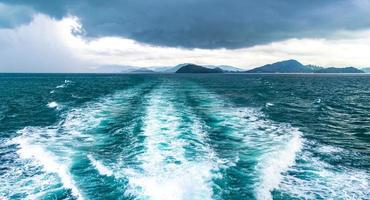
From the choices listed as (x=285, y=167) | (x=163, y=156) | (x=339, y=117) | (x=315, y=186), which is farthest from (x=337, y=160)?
(x=339, y=117)

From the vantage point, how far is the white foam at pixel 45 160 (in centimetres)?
1536

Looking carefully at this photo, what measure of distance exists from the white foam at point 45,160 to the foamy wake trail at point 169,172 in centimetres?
272

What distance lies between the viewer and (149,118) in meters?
32.2

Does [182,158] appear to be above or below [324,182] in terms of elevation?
above

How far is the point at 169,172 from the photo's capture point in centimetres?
1658

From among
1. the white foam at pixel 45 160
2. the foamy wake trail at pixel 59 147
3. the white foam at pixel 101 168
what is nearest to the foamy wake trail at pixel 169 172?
the white foam at pixel 101 168

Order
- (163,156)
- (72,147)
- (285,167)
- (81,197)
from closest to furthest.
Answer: (81,197) → (285,167) → (163,156) → (72,147)

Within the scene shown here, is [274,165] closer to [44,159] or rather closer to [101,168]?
[101,168]

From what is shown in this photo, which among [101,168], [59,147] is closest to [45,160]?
[59,147]

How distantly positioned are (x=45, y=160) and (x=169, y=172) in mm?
7761

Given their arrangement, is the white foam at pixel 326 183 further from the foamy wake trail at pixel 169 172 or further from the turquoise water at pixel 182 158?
the foamy wake trail at pixel 169 172

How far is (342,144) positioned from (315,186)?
10488 mm

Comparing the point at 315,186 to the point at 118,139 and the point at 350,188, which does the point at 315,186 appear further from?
the point at 118,139

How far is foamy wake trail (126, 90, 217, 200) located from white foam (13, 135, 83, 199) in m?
2.72
